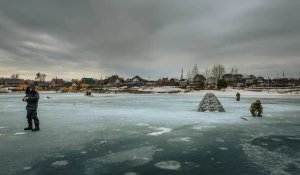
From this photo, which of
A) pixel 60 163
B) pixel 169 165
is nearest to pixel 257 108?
pixel 169 165

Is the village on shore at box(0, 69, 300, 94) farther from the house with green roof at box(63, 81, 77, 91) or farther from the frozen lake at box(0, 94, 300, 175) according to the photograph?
the frozen lake at box(0, 94, 300, 175)

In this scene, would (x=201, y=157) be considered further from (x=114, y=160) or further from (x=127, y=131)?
(x=127, y=131)

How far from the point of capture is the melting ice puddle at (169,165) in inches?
141

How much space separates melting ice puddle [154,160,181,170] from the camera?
11.8 ft

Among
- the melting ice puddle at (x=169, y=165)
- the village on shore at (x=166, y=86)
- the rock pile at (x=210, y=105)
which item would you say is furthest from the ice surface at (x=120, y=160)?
the village on shore at (x=166, y=86)

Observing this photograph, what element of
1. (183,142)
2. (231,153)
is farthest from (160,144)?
(231,153)

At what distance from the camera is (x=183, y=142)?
5.30m

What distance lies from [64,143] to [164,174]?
305 centimetres

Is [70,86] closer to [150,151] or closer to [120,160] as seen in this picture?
[150,151]

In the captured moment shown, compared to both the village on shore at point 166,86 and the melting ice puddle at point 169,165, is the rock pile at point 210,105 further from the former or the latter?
the village on shore at point 166,86

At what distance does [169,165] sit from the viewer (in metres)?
3.69

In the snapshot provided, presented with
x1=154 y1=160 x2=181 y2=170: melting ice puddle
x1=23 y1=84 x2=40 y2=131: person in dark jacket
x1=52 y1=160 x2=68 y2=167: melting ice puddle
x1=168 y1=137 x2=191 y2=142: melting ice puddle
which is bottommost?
x1=168 y1=137 x2=191 y2=142: melting ice puddle

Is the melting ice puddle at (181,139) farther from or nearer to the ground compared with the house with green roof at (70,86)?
nearer to the ground

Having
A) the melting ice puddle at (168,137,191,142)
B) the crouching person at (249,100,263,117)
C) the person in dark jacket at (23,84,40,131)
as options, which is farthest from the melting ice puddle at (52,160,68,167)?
the crouching person at (249,100,263,117)
